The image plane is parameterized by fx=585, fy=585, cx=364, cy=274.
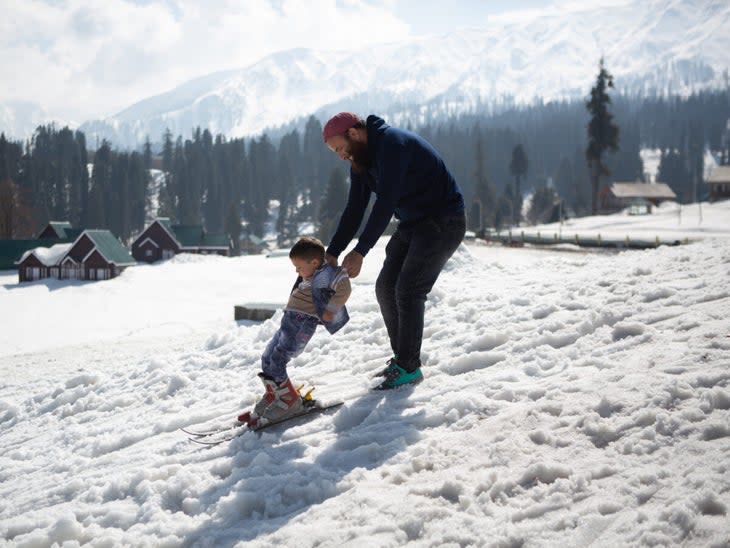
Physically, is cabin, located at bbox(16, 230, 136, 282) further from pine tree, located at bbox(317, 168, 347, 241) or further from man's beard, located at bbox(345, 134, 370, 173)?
man's beard, located at bbox(345, 134, 370, 173)

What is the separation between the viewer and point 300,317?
5.01 m

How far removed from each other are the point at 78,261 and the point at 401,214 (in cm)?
4725

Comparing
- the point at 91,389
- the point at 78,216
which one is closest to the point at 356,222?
the point at 91,389

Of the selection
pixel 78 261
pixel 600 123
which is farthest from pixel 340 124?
pixel 600 123

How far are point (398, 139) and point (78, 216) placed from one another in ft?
380

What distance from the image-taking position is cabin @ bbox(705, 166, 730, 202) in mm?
80438

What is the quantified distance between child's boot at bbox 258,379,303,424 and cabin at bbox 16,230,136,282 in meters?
45.4

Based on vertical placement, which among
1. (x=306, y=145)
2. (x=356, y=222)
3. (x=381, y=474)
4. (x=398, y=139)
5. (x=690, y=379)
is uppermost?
(x=306, y=145)

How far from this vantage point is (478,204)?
9144 cm

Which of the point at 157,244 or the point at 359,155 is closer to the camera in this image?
the point at 359,155

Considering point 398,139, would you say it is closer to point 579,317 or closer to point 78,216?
point 579,317

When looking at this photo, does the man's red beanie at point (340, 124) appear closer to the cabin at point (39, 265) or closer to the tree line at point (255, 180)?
the cabin at point (39, 265)

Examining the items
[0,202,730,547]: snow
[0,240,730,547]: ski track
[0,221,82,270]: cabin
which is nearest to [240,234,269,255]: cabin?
[0,221,82,270]: cabin

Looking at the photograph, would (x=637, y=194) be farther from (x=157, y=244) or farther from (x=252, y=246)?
(x=157, y=244)
